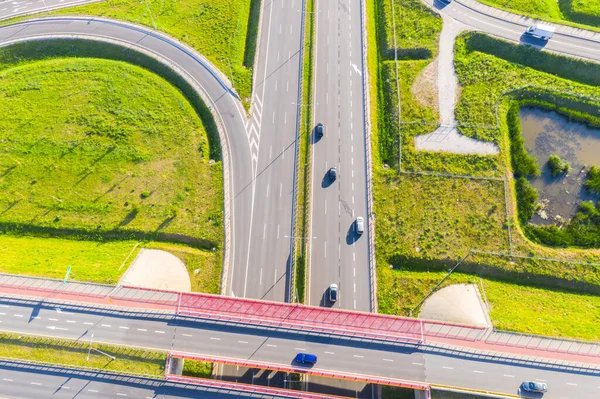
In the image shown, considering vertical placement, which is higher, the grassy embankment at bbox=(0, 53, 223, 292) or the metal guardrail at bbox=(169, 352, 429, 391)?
the grassy embankment at bbox=(0, 53, 223, 292)

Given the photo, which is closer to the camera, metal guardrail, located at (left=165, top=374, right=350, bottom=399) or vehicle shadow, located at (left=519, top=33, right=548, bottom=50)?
metal guardrail, located at (left=165, top=374, right=350, bottom=399)

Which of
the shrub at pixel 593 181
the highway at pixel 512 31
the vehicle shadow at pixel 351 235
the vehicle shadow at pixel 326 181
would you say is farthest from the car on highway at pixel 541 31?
the vehicle shadow at pixel 351 235

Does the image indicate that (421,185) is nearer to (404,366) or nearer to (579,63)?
(404,366)

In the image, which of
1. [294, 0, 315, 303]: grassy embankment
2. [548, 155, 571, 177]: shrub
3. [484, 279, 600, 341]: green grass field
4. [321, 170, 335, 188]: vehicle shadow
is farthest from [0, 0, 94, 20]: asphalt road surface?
[484, 279, 600, 341]: green grass field

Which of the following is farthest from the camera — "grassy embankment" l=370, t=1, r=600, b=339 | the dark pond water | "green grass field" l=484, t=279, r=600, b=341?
the dark pond water

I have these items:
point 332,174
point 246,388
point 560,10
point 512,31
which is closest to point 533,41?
point 512,31

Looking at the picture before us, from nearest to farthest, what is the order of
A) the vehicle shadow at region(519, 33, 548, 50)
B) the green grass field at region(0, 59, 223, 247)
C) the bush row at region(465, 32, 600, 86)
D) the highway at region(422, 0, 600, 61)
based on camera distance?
the green grass field at region(0, 59, 223, 247) → the bush row at region(465, 32, 600, 86) → the highway at region(422, 0, 600, 61) → the vehicle shadow at region(519, 33, 548, 50)

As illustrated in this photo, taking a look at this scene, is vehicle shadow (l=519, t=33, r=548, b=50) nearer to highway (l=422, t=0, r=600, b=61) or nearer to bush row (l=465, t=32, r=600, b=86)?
highway (l=422, t=0, r=600, b=61)
